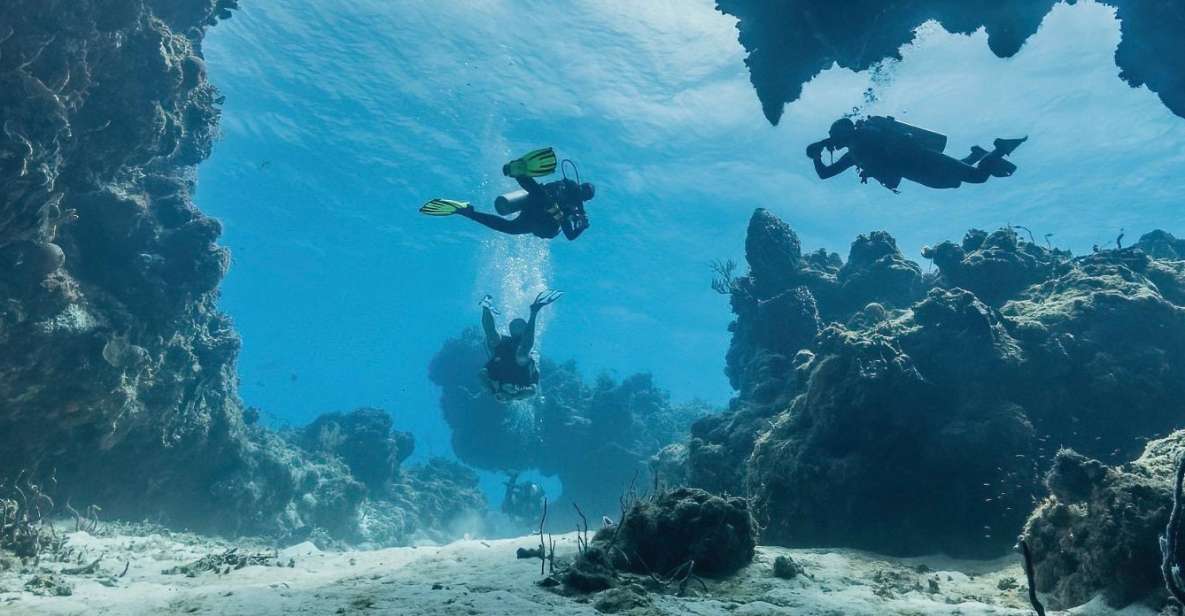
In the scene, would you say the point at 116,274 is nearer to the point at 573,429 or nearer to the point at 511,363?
the point at 511,363

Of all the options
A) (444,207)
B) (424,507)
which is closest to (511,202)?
(444,207)

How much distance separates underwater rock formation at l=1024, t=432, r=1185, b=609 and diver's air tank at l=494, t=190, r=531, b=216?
7.45 meters

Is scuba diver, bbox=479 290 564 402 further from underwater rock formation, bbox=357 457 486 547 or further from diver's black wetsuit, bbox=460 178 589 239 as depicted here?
underwater rock formation, bbox=357 457 486 547

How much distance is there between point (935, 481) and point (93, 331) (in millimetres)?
13016

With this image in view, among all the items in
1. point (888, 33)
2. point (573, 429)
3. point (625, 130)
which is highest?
point (625, 130)

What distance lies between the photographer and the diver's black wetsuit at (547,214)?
944 centimetres

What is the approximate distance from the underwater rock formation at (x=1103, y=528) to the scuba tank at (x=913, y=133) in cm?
482

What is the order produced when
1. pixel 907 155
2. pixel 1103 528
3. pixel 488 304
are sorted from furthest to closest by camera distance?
pixel 488 304 < pixel 907 155 < pixel 1103 528

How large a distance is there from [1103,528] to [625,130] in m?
27.0

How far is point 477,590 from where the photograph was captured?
4.69m

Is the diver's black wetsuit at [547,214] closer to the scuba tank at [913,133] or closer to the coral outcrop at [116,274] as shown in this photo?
the scuba tank at [913,133]

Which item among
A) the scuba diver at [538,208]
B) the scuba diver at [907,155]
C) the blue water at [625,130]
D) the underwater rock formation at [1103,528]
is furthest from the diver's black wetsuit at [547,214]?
the blue water at [625,130]

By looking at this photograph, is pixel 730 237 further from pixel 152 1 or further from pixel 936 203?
pixel 152 1

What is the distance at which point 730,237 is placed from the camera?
39250 millimetres
